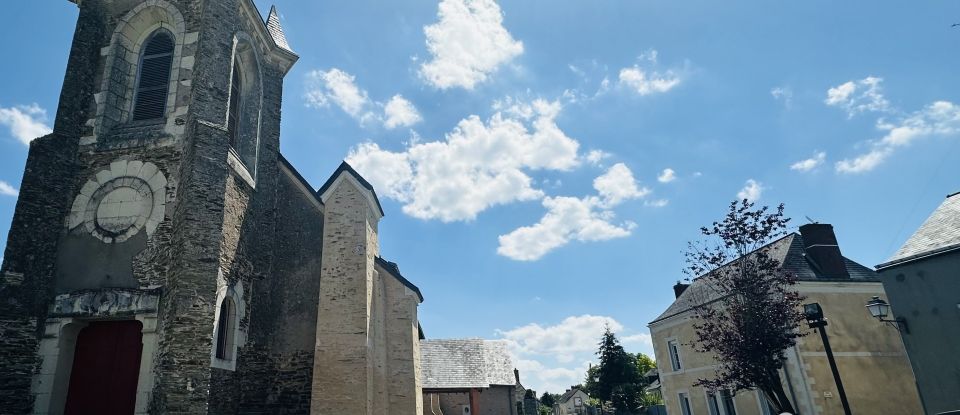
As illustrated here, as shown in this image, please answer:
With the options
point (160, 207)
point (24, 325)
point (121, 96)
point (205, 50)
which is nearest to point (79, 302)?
point (24, 325)

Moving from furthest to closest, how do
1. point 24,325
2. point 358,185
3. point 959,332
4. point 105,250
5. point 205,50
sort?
point 358,185 < point 959,332 < point 205,50 < point 105,250 < point 24,325

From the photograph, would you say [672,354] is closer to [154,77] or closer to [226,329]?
[226,329]

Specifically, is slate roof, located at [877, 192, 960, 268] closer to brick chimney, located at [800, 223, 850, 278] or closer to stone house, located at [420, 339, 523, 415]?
brick chimney, located at [800, 223, 850, 278]

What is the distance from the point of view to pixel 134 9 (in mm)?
11133

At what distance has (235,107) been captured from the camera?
470 inches

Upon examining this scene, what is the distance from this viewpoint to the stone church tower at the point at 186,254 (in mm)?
Answer: 8547

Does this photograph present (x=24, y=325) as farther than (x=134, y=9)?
No

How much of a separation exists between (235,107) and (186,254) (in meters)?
4.79

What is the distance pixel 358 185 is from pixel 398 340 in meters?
3.89

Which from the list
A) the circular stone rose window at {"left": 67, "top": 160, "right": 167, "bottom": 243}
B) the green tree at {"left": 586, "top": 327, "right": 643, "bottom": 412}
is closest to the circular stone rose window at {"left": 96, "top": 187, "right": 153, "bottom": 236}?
the circular stone rose window at {"left": 67, "top": 160, "right": 167, "bottom": 243}

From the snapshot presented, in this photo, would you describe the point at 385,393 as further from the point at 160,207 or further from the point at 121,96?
the point at 121,96

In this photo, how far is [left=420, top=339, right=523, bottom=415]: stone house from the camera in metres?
23.0

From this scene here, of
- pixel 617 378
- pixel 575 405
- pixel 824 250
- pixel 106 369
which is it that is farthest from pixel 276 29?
pixel 575 405

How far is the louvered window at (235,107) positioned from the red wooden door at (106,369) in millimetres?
4533
